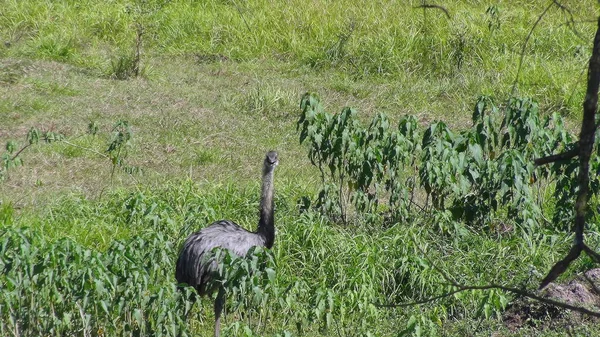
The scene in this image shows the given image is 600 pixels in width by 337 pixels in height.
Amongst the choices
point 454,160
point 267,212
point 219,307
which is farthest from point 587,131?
point 454,160

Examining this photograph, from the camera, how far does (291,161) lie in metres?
9.03

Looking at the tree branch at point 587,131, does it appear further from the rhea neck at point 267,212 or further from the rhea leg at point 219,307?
the rhea neck at point 267,212

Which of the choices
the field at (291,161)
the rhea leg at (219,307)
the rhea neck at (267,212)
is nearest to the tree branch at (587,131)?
the field at (291,161)

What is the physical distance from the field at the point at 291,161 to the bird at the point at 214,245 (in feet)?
0.51

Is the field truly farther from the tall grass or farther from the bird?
the bird

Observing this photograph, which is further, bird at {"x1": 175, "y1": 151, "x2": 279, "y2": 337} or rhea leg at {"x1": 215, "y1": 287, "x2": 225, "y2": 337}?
bird at {"x1": 175, "y1": 151, "x2": 279, "y2": 337}

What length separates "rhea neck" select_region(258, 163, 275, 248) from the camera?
5957 millimetres

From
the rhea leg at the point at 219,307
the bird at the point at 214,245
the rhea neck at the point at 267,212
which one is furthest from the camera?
the rhea neck at the point at 267,212

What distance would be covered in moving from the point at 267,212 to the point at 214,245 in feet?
1.65

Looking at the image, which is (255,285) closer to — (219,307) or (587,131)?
(219,307)

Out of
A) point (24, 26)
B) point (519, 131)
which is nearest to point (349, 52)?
point (24, 26)

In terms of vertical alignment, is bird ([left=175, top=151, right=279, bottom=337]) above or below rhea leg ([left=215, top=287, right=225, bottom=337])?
above

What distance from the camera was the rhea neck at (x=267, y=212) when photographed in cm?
596

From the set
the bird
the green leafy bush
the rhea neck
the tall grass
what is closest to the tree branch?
the tall grass
